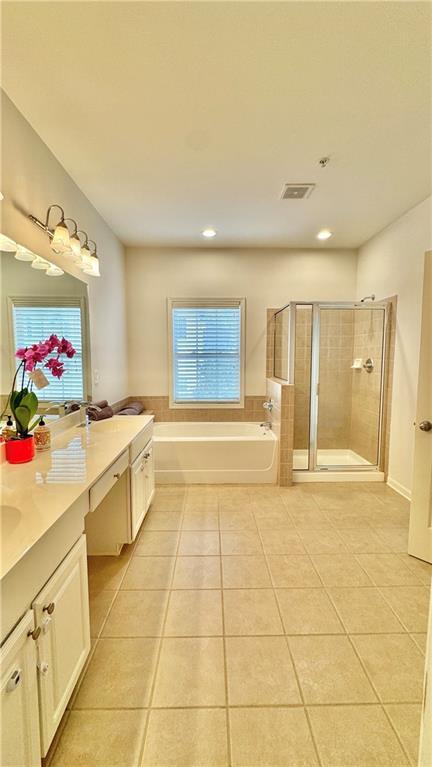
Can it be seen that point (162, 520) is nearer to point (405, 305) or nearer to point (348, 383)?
point (348, 383)

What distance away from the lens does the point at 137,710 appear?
1.20 metres

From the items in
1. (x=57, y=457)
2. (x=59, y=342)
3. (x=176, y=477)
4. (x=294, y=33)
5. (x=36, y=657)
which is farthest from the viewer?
(x=176, y=477)

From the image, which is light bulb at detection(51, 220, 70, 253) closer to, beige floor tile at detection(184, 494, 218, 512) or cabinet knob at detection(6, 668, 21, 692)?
cabinet knob at detection(6, 668, 21, 692)

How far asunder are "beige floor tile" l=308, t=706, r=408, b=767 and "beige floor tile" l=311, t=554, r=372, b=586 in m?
0.70

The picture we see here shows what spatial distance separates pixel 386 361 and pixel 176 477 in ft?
8.38

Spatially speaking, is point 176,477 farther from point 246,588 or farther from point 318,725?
point 318,725

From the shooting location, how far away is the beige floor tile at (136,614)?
154cm

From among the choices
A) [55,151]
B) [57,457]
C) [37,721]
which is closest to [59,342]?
[57,457]

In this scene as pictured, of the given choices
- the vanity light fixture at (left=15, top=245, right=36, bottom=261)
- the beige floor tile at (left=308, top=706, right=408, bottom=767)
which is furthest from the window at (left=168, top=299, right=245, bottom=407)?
the beige floor tile at (left=308, top=706, right=408, bottom=767)

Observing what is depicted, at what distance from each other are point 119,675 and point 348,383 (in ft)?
11.3

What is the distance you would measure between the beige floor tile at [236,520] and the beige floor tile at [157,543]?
1.35 ft

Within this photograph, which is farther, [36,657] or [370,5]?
[370,5]

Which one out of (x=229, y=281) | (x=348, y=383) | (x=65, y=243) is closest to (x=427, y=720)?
(x=65, y=243)

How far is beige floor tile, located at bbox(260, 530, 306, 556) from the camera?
2.17 m
